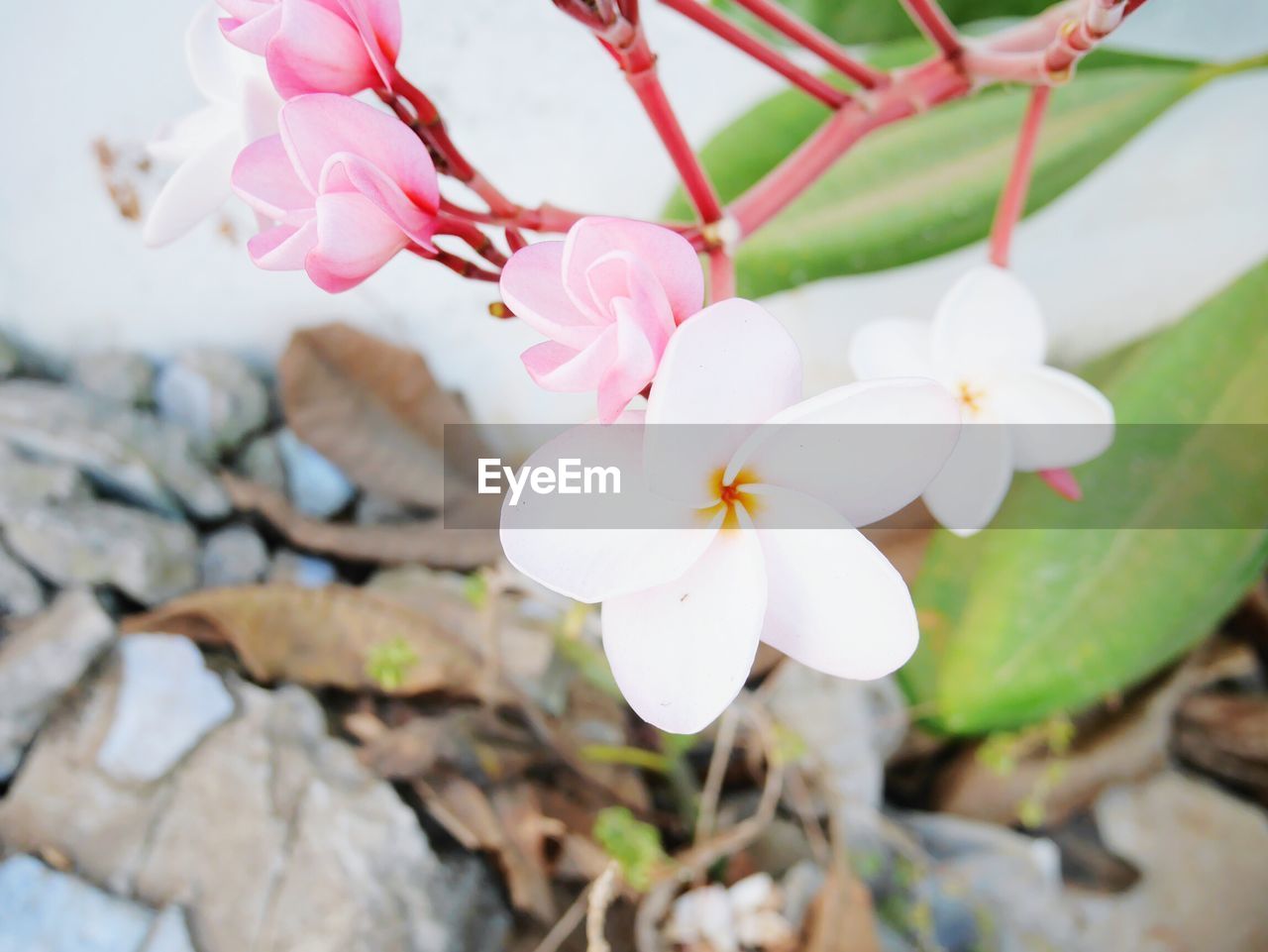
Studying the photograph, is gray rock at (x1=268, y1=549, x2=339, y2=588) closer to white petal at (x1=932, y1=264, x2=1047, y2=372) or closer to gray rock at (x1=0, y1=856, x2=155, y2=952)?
gray rock at (x1=0, y1=856, x2=155, y2=952)

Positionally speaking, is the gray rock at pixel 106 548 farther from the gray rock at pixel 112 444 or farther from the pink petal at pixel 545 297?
the pink petal at pixel 545 297

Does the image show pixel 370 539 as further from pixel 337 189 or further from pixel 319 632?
pixel 337 189

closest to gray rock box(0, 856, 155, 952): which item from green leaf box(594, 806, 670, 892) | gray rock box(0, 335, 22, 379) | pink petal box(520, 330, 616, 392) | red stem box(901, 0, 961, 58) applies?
green leaf box(594, 806, 670, 892)

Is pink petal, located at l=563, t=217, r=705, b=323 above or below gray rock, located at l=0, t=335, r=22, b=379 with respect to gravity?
above

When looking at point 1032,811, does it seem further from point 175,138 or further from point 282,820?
point 175,138

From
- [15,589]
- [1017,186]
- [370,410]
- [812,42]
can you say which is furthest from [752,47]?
[15,589]

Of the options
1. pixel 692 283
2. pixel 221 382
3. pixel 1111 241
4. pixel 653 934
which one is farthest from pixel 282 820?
pixel 1111 241
